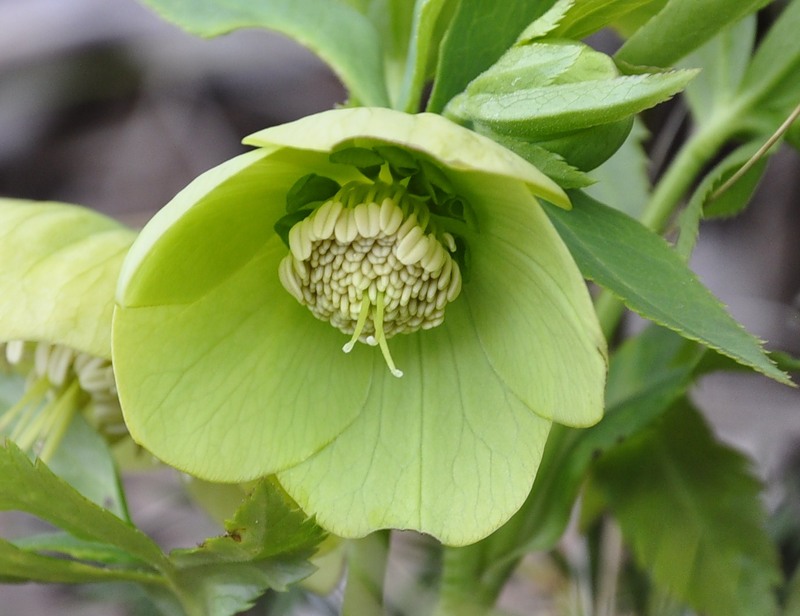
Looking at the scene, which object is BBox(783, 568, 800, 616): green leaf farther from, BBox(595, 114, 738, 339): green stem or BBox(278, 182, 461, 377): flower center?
BBox(278, 182, 461, 377): flower center

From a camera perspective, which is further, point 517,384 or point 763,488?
point 763,488

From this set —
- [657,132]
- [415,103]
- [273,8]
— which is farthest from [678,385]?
[657,132]

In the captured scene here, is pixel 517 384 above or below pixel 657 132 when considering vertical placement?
above

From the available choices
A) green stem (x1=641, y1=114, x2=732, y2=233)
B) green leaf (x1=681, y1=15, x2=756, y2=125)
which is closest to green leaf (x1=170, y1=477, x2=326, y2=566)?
green stem (x1=641, y1=114, x2=732, y2=233)

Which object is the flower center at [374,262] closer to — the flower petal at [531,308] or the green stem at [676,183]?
the flower petal at [531,308]

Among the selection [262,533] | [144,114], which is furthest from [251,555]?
[144,114]

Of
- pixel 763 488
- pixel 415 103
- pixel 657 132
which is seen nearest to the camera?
pixel 415 103

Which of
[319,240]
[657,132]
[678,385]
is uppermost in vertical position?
[319,240]

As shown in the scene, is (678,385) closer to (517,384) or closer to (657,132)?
(517,384)
